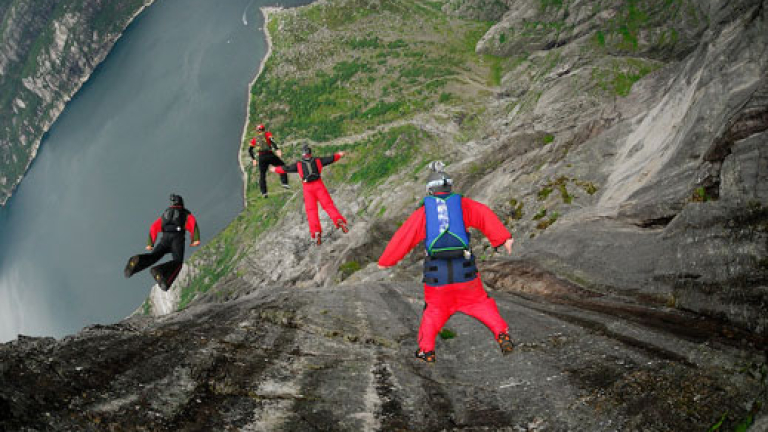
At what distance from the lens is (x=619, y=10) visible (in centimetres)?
7269

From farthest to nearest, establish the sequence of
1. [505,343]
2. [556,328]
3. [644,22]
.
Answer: [644,22] → [556,328] → [505,343]

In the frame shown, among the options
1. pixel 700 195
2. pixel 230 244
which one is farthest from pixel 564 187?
pixel 230 244

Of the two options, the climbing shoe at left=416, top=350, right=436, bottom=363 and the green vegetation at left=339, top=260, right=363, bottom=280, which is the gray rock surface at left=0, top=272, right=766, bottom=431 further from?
the green vegetation at left=339, top=260, right=363, bottom=280

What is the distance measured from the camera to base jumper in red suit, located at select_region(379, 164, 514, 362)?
880 centimetres

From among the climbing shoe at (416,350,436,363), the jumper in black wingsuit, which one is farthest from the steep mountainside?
the jumper in black wingsuit

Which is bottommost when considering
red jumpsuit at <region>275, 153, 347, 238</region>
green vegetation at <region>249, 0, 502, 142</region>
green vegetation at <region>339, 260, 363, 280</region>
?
green vegetation at <region>339, 260, 363, 280</region>

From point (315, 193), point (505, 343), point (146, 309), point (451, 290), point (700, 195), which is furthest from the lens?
point (146, 309)

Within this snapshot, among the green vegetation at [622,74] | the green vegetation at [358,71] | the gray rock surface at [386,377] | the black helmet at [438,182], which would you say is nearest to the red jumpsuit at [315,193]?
the black helmet at [438,182]

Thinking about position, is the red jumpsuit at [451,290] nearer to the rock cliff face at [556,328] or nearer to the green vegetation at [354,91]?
the rock cliff face at [556,328]

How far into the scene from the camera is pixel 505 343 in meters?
8.57

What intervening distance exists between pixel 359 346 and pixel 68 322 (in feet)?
594

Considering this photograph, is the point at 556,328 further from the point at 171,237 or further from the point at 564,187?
the point at 171,237

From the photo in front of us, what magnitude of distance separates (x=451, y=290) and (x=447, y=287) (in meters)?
0.13

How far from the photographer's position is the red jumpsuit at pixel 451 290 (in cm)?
884
